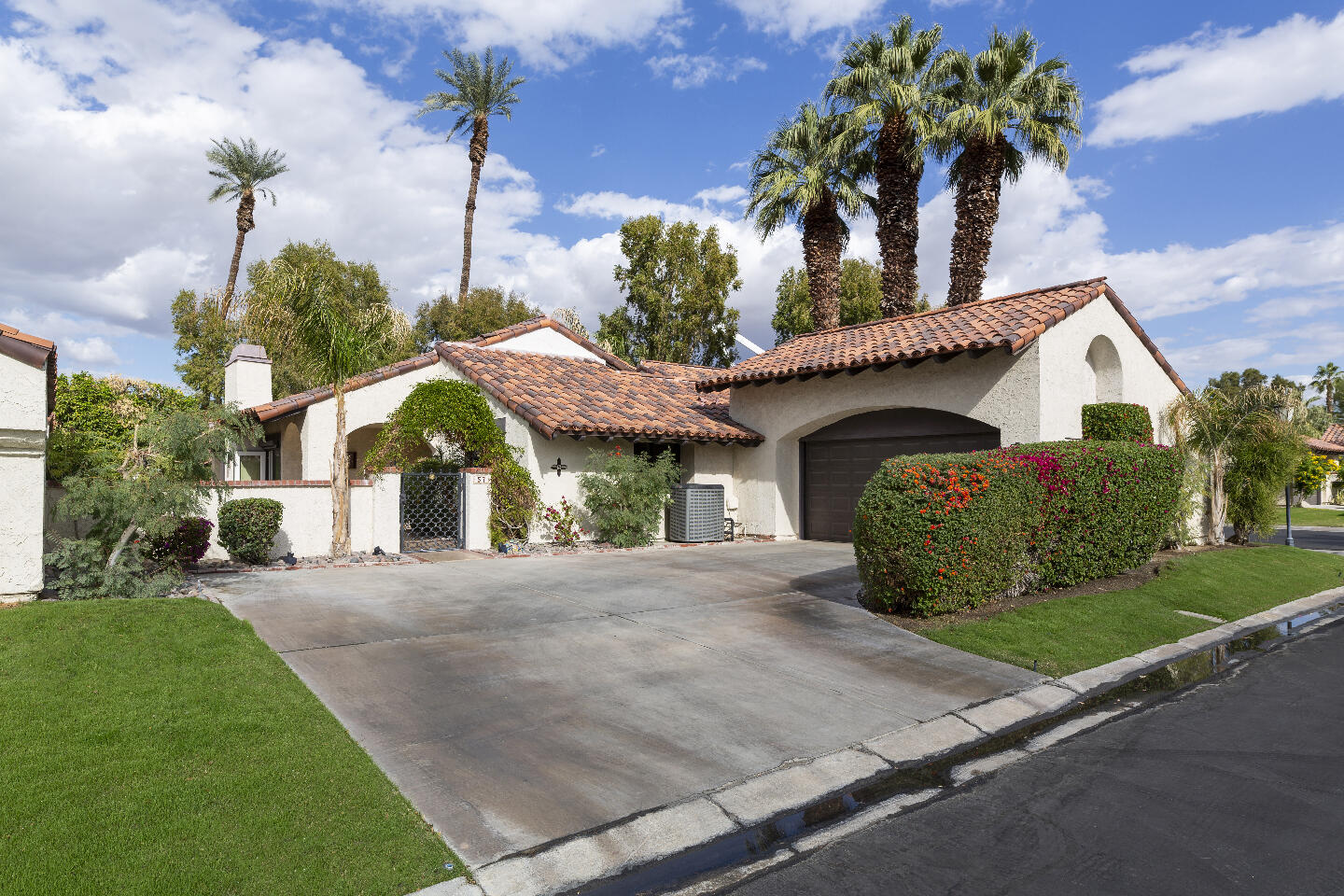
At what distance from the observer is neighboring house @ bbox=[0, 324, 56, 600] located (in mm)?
8172

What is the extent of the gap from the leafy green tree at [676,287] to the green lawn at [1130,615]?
23.7m

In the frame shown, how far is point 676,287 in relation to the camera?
34875mm

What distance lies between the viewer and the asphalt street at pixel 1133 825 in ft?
12.3

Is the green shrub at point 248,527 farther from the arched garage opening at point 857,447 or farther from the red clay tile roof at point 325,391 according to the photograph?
the arched garage opening at point 857,447

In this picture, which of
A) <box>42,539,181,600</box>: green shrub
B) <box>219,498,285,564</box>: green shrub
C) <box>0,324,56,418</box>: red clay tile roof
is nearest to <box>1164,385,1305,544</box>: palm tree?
<box>219,498,285,564</box>: green shrub

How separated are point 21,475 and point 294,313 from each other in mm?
5961

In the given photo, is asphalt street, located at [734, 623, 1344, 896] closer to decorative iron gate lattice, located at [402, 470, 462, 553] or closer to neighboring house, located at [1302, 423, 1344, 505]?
decorative iron gate lattice, located at [402, 470, 462, 553]

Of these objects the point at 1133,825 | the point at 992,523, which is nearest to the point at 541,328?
the point at 992,523

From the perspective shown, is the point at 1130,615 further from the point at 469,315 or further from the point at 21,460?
the point at 469,315

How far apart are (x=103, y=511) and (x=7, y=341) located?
2.08m

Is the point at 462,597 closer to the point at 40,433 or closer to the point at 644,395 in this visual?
the point at 40,433

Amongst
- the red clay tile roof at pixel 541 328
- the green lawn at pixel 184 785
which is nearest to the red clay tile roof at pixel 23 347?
the green lawn at pixel 184 785

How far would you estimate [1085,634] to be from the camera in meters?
8.63

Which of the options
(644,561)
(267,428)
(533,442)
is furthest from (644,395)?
(267,428)
